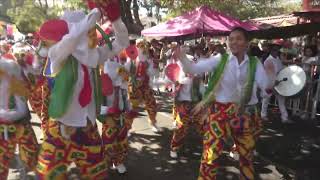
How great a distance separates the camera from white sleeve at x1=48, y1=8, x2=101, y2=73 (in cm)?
327

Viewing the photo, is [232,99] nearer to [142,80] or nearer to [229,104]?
[229,104]

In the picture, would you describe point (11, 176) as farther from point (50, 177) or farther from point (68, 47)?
point (68, 47)

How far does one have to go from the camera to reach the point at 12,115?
13.9 feet

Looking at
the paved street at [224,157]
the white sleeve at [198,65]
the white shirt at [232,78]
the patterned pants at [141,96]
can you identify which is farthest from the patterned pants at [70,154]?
the patterned pants at [141,96]

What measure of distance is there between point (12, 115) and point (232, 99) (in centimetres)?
228

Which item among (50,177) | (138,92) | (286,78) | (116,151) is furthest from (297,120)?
(50,177)

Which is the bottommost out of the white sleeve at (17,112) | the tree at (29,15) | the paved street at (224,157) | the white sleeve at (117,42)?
the paved street at (224,157)

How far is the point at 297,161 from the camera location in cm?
618

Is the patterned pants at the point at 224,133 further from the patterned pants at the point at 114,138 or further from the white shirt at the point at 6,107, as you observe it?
the white shirt at the point at 6,107

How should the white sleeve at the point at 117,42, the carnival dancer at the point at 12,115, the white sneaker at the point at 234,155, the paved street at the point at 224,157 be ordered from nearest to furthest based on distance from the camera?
1. the white sleeve at the point at 117,42
2. the carnival dancer at the point at 12,115
3. the paved street at the point at 224,157
4. the white sneaker at the point at 234,155

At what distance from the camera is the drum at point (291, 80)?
761 cm

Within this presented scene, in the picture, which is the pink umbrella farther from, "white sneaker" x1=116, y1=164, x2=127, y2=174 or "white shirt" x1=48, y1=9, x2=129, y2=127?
"white shirt" x1=48, y1=9, x2=129, y2=127

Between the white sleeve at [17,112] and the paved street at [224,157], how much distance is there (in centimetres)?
133

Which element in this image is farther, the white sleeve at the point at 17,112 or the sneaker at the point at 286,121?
the sneaker at the point at 286,121
